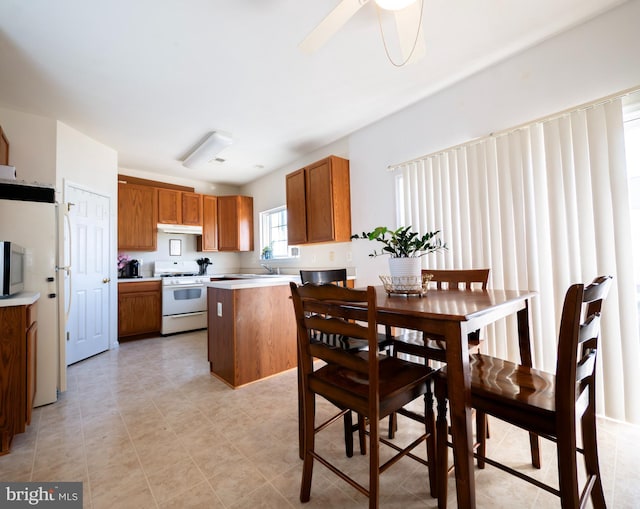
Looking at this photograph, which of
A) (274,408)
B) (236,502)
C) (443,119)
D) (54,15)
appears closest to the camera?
(236,502)

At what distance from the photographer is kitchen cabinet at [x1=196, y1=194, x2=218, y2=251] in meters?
5.02

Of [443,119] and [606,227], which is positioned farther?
[443,119]

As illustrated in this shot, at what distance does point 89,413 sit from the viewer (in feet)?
6.85

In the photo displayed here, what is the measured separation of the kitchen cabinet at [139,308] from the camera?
3.96m

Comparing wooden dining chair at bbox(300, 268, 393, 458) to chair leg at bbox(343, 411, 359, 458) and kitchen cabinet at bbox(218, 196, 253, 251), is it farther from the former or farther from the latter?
kitchen cabinet at bbox(218, 196, 253, 251)

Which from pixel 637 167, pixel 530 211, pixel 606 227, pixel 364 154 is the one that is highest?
pixel 364 154

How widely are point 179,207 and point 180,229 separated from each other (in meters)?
0.36

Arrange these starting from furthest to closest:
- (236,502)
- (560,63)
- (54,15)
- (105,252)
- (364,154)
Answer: (105,252) < (364,154) < (560,63) < (54,15) < (236,502)

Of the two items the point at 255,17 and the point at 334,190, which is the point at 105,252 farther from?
the point at 255,17

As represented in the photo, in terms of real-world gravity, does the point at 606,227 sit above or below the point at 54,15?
below

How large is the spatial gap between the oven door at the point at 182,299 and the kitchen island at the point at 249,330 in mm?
1803

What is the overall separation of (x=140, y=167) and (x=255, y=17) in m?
3.65

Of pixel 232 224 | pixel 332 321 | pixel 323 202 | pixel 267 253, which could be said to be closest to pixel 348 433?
pixel 332 321

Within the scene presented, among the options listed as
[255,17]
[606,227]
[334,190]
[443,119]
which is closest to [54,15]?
[255,17]
